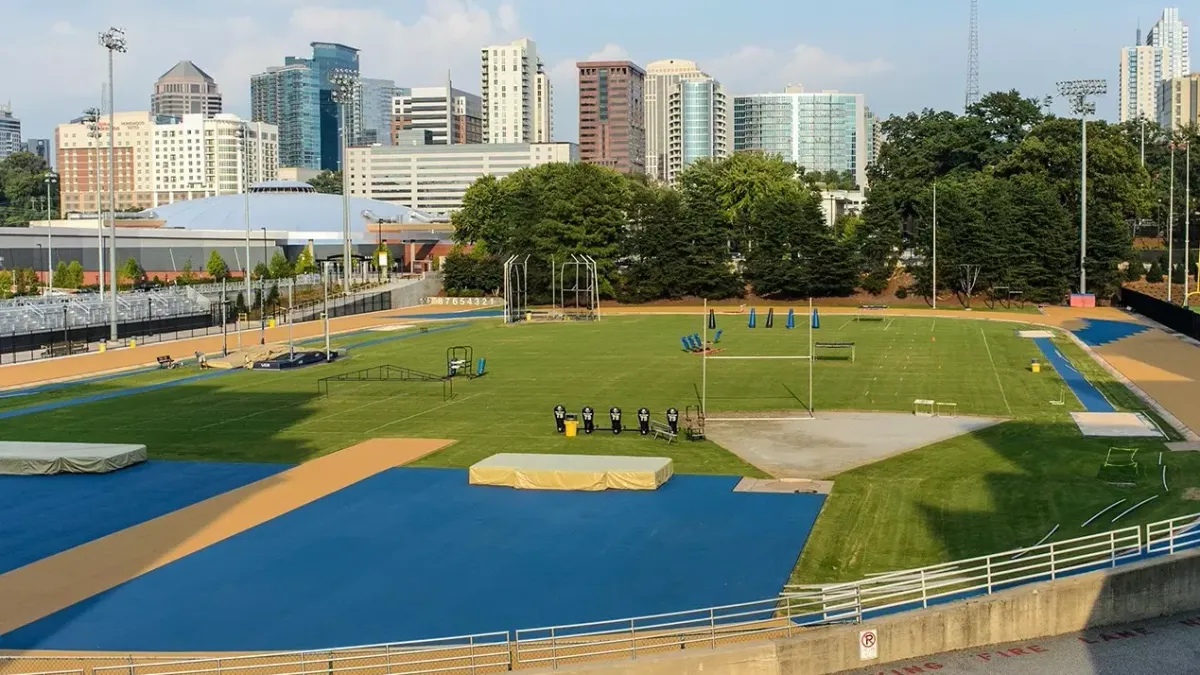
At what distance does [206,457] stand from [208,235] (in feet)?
357

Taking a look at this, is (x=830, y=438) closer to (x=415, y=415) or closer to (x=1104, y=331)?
(x=415, y=415)

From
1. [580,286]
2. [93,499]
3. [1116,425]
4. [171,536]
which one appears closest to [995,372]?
[1116,425]

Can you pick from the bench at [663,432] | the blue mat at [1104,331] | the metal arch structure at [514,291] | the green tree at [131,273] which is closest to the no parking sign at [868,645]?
the bench at [663,432]

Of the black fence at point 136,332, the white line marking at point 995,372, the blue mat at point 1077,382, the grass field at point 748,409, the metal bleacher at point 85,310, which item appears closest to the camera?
the grass field at point 748,409

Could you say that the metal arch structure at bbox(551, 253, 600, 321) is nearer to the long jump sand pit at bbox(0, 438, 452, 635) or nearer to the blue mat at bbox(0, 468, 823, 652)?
the long jump sand pit at bbox(0, 438, 452, 635)

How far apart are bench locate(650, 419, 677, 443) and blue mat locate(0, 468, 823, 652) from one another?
6.86 m

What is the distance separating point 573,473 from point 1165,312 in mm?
61772

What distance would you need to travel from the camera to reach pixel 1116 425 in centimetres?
3959

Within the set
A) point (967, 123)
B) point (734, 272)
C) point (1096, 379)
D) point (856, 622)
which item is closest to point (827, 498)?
point (856, 622)

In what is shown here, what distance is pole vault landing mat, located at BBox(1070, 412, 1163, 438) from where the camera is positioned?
1494 inches

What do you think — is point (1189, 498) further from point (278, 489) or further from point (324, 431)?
point (324, 431)

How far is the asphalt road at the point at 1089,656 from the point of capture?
1892 centimetres

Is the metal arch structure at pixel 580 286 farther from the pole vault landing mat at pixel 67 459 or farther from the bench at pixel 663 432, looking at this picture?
the pole vault landing mat at pixel 67 459

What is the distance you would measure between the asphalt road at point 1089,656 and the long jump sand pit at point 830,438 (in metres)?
13.3
